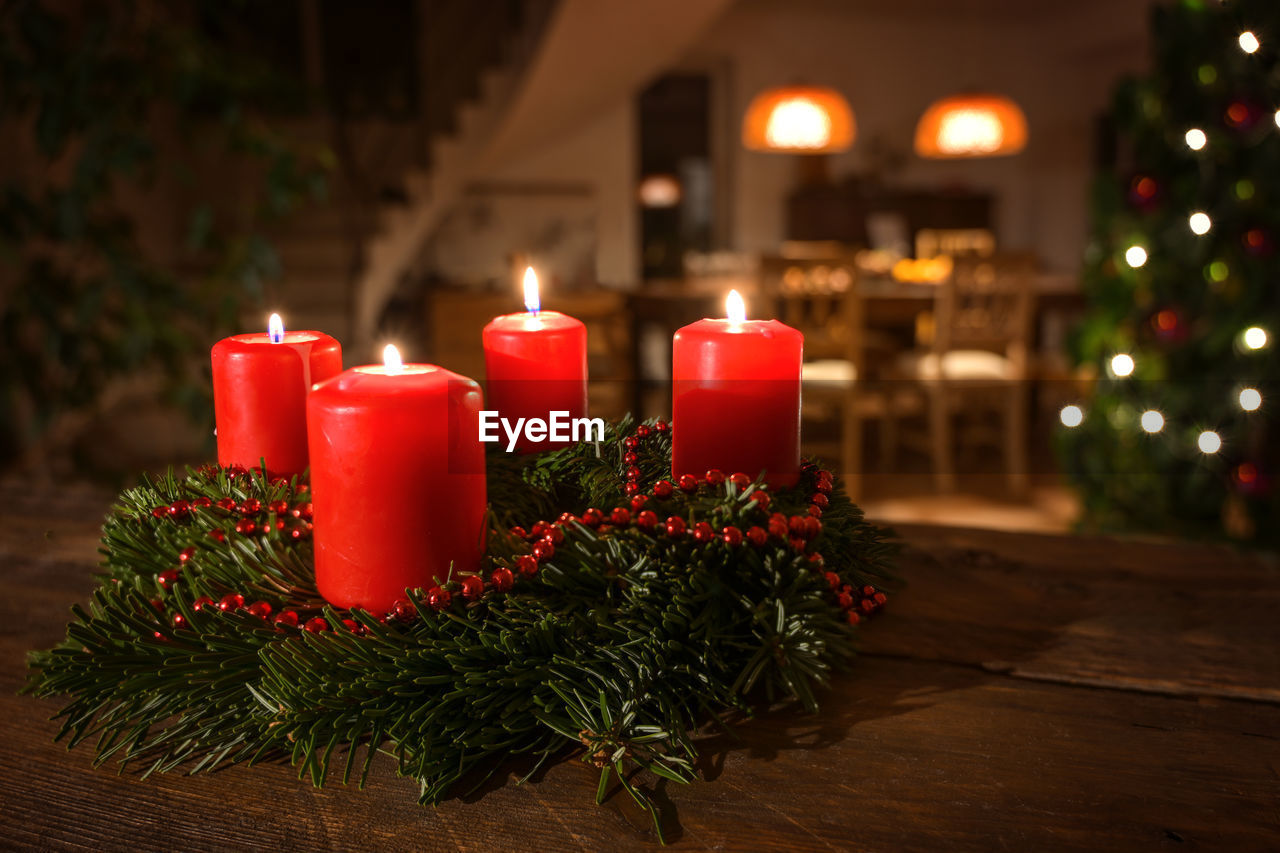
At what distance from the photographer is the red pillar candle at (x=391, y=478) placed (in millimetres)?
497

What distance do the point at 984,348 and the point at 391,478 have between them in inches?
133

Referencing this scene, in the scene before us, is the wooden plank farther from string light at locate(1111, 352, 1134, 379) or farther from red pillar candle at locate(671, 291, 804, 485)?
string light at locate(1111, 352, 1134, 379)

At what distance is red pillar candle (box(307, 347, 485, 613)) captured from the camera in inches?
19.6

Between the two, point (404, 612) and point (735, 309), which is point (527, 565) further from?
point (735, 309)

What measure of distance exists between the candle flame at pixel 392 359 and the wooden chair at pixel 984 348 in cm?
314

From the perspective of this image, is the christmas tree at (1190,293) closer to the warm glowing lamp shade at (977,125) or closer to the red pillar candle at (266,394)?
the warm glowing lamp shade at (977,125)

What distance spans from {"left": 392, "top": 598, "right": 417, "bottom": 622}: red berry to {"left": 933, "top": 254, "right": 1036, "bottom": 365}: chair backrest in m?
3.19

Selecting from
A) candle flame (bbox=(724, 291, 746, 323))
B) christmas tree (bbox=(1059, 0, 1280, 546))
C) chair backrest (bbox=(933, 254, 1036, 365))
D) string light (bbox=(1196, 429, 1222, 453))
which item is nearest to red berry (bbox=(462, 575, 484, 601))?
candle flame (bbox=(724, 291, 746, 323))

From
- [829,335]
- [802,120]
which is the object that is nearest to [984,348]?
[829,335]

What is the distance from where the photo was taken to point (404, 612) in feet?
1.69

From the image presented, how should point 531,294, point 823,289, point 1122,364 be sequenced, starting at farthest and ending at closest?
point 823,289, point 1122,364, point 531,294

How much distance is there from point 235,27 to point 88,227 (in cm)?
544

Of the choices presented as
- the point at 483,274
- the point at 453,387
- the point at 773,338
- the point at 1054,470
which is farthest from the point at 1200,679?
the point at 483,274

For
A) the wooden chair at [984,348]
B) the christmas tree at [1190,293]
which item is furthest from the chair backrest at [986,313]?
the christmas tree at [1190,293]
